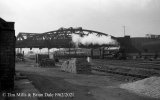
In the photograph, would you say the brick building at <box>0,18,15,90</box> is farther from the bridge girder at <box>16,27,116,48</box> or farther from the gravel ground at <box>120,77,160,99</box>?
the bridge girder at <box>16,27,116,48</box>

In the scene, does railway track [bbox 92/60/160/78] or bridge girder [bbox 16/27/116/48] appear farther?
bridge girder [bbox 16/27/116/48]

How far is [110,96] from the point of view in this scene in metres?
11.1

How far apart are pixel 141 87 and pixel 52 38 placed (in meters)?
76.8

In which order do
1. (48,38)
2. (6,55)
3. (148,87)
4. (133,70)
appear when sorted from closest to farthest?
(6,55), (148,87), (133,70), (48,38)

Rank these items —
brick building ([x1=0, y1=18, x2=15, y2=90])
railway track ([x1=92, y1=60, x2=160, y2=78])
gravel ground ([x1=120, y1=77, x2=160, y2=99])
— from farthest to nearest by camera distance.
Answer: railway track ([x1=92, y1=60, x2=160, y2=78])
brick building ([x1=0, y1=18, x2=15, y2=90])
gravel ground ([x1=120, y1=77, x2=160, y2=99])

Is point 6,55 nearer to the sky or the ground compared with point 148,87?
nearer to the sky

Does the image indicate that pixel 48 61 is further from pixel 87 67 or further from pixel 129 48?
pixel 129 48

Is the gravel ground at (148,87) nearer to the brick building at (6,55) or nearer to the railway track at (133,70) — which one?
the railway track at (133,70)

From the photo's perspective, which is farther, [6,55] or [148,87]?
[148,87]

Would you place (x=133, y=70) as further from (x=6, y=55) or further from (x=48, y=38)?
(x=48, y=38)

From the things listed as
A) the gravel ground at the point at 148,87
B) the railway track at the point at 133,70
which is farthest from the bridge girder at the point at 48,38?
the gravel ground at the point at 148,87

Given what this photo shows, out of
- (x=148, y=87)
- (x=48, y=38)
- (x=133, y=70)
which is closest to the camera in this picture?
(x=148, y=87)

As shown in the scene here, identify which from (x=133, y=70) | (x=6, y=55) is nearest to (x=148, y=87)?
(x=6, y=55)

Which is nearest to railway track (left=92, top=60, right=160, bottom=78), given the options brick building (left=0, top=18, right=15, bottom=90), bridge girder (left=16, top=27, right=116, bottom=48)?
brick building (left=0, top=18, right=15, bottom=90)
